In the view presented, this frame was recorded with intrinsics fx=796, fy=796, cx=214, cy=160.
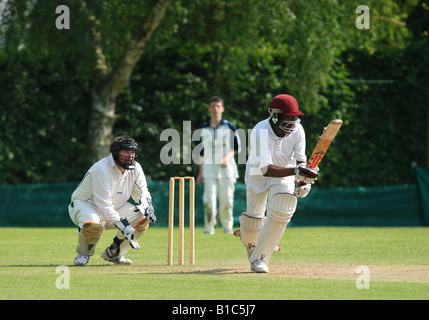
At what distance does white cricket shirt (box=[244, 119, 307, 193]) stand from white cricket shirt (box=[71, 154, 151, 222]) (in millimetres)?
1202

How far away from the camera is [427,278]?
675 cm

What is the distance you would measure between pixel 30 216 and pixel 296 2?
18.8 ft

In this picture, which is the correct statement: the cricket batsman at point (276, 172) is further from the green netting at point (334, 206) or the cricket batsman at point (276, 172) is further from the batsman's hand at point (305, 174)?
the green netting at point (334, 206)

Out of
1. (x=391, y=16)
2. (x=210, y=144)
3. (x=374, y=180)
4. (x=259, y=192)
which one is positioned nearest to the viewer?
(x=259, y=192)

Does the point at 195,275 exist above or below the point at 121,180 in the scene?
below

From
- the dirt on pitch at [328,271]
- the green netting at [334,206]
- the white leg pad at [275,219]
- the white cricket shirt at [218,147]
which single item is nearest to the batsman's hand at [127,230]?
the dirt on pitch at [328,271]

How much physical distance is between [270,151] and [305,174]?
0.49 metres

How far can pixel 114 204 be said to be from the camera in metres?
7.94

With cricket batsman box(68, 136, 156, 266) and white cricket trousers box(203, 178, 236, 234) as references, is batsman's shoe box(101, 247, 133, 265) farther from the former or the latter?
white cricket trousers box(203, 178, 236, 234)

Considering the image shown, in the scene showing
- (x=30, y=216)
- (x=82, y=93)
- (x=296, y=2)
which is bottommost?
(x=30, y=216)

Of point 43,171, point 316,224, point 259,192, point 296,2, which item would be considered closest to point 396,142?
point 316,224

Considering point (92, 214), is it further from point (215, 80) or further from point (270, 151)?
point (215, 80)

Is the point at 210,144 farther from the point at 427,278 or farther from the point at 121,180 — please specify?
the point at 427,278

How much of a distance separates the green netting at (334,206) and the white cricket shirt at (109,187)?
18.5ft
